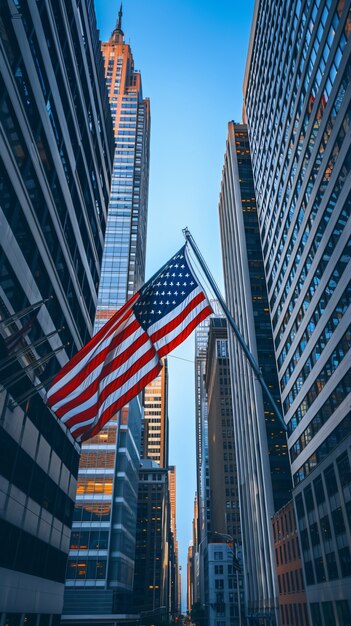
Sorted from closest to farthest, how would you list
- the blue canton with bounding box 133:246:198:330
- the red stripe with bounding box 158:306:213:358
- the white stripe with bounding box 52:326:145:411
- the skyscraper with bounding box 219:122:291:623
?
the white stripe with bounding box 52:326:145:411, the red stripe with bounding box 158:306:213:358, the blue canton with bounding box 133:246:198:330, the skyscraper with bounding box 219:122:291:623

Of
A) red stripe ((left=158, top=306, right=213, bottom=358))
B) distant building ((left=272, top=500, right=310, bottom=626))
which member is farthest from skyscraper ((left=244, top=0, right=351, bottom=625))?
red stripe ((left=158, top=306, right=213, bottom=358))

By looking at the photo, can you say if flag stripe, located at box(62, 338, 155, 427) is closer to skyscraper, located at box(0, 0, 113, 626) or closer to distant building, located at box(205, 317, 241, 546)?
skyscraper, located at box(0, 0, 113, 626)

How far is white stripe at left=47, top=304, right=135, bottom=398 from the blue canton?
26.9 inches

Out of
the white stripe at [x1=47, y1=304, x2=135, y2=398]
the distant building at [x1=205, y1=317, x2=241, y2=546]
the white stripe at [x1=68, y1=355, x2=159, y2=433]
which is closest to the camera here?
the white stripe at [x1=47, y1=304, x2=135, y2=398]

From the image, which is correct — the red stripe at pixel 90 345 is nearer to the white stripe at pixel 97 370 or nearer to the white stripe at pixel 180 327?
the white stripe at pixel 97 370

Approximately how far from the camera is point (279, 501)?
253 feet

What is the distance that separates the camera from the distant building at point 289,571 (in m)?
52.7

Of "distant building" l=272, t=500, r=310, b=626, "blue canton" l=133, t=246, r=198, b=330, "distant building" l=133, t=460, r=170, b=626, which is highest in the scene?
"distant building" l=133, t=460, r=170, b=626

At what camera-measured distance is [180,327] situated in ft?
63.8

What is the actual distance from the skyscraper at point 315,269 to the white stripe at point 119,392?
22542mm

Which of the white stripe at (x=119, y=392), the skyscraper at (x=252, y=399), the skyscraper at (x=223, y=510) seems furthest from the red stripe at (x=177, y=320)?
the skyscraper at (x=223, y=510)

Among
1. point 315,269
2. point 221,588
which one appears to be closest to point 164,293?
point 315,269

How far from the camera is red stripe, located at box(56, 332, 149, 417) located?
18391 millimetres

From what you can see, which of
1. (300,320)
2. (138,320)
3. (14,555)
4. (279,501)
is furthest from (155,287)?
(279,501)
